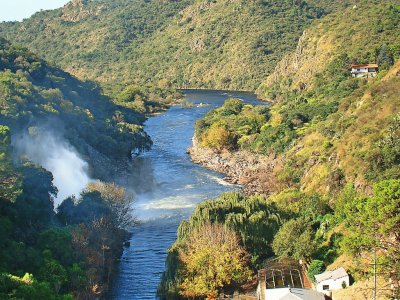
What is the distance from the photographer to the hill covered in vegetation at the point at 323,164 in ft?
122

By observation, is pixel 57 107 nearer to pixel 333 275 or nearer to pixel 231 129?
pixel 231 129

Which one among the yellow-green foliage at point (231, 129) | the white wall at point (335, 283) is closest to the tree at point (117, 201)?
the white wall at point (335, 283)

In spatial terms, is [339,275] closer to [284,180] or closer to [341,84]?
[284,180]

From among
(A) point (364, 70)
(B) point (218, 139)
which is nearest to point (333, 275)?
(B) point (218, 139)

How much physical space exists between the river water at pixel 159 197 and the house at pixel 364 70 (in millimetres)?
31495

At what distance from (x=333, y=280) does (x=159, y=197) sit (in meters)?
38.0

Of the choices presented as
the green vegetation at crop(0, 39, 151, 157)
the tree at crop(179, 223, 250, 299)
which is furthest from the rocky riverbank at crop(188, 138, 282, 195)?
the tree at crop(179, 223, 250, 299)

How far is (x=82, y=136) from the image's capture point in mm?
89250

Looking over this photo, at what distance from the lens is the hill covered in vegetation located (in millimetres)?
37338

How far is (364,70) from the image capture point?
108125 millimetres

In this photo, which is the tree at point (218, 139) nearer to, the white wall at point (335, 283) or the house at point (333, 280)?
the house at point (333, 280)

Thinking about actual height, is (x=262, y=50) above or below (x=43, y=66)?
above

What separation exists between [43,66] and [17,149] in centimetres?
4386

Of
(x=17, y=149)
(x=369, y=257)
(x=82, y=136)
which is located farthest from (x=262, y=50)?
(x=369, y=257)
